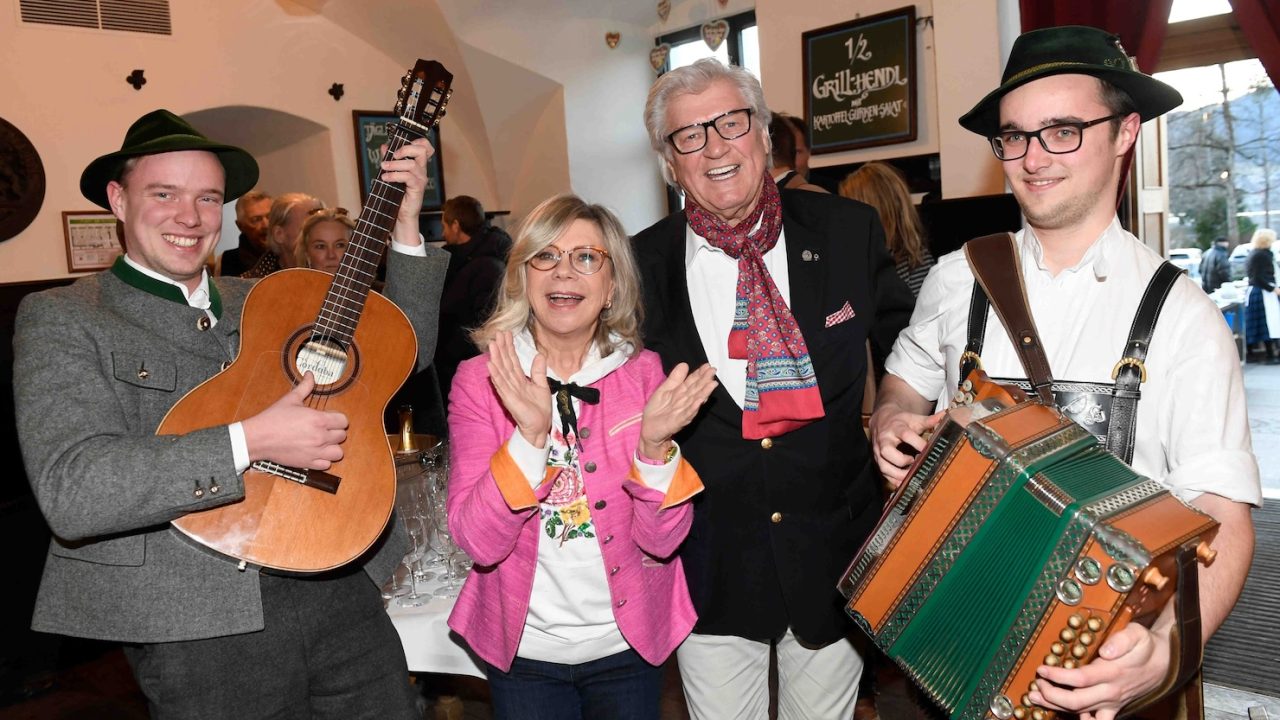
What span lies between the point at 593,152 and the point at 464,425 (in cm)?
745

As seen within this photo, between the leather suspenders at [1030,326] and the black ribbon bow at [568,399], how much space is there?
0.73 metres

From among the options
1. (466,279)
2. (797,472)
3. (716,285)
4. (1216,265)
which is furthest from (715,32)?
(797,472)

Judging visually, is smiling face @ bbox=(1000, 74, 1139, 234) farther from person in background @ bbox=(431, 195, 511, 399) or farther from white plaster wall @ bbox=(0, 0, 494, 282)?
white plaster wall @ bbox=(0, 0, 494, 282)

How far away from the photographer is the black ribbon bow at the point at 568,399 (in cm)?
187

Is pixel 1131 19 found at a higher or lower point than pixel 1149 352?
higher

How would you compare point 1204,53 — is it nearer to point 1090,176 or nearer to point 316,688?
point 1090,176

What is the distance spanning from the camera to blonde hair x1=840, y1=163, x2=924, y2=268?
4.42 metres

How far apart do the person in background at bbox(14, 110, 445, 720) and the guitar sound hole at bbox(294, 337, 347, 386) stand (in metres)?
0.08

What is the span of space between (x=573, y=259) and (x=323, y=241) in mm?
2180

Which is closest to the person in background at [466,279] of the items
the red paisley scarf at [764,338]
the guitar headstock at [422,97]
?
the guitar headstock at [422,97]

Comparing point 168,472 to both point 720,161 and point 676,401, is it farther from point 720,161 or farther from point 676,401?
point 720,161

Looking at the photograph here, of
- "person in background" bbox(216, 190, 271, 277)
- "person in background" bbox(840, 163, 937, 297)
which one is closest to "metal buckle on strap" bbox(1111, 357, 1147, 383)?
"person in background" bbox(840, 163, 937, 297)

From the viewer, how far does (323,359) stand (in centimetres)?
192

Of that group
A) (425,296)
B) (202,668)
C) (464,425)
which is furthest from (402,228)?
(202,668)
